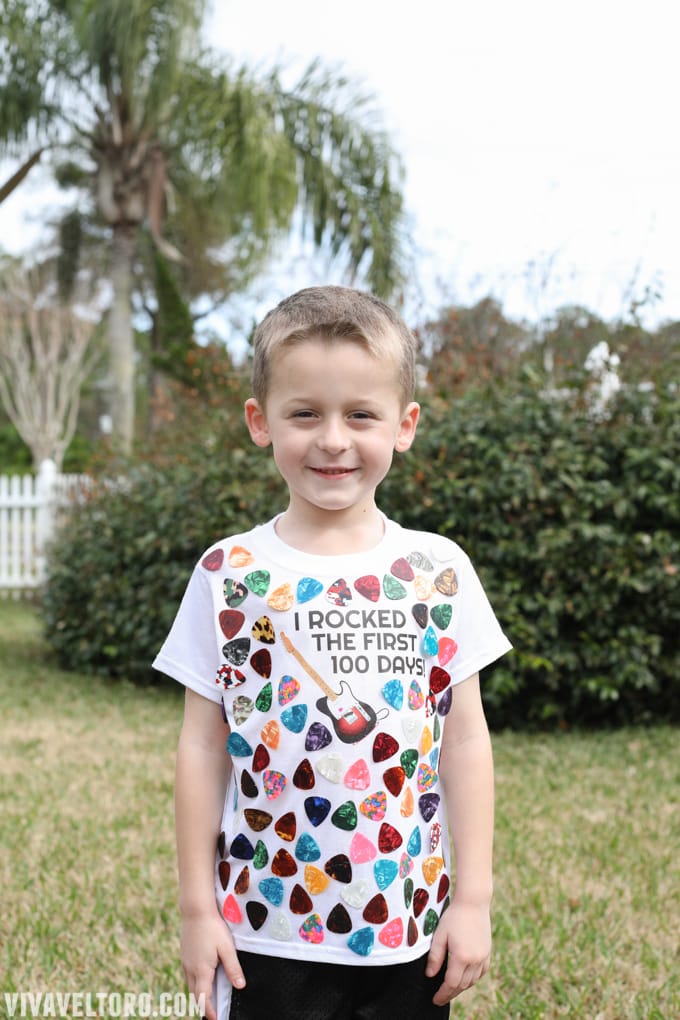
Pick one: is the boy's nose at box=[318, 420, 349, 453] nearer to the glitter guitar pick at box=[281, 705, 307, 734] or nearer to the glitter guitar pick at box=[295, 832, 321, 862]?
the glitter guitar pick at box=[281, 705, 307, 734]

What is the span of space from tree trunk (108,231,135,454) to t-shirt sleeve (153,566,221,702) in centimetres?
1068

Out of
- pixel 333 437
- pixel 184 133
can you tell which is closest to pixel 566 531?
pixel 333 437

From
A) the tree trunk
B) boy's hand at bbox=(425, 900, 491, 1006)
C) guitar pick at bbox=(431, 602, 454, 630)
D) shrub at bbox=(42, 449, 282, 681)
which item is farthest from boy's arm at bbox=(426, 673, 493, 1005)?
the tree trunk

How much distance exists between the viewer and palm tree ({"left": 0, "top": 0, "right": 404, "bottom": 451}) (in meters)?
11.0

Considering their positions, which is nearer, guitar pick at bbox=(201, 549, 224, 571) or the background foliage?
guitar pick at bbox=(201, 549, 224, 571)

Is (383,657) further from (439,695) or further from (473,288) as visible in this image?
(473,288)

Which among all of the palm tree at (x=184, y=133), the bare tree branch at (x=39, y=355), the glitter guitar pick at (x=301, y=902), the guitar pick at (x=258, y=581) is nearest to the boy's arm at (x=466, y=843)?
the glitter guitar pick at (x=301, y=902)

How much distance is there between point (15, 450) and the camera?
33531 mm

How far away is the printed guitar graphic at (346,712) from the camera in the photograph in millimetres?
1398

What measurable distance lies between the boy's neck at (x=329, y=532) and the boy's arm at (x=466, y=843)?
276 millimetres

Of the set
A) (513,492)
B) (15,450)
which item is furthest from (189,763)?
(15,450)

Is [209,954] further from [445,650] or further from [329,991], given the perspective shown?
[445,650]

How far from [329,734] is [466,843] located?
291mm

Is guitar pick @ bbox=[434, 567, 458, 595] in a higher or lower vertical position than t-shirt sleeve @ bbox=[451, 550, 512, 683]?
higher
